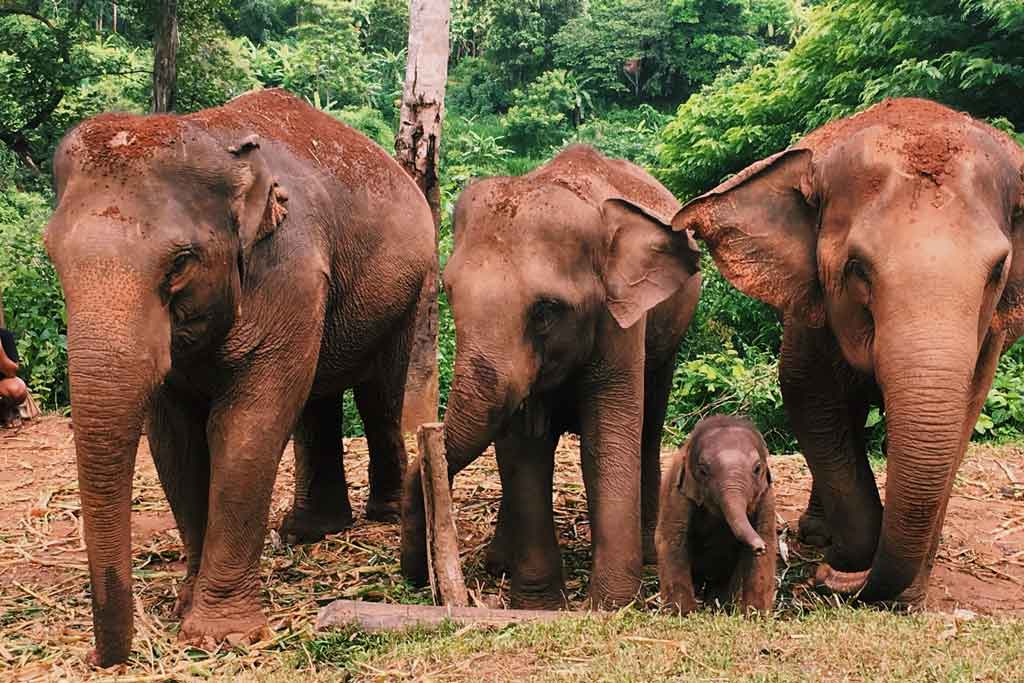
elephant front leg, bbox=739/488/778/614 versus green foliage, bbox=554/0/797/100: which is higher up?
green foliage, bbox=554/0/797/100

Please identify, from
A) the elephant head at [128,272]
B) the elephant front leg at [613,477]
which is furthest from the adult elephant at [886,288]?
the elephant head at [128,272]

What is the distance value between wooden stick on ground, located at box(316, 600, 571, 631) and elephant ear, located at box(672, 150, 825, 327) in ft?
5.34

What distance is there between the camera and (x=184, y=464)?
499cm

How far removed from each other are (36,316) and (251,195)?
291 inches

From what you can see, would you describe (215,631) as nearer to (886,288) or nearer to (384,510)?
(384,510)

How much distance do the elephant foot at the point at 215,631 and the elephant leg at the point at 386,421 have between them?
1.83 meters

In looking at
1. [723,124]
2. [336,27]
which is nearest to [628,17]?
[336,27]

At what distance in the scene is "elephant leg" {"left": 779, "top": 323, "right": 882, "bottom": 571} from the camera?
17.6ft

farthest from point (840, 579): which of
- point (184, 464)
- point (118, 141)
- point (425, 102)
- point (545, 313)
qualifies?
point (425, 102)

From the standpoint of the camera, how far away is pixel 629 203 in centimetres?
525

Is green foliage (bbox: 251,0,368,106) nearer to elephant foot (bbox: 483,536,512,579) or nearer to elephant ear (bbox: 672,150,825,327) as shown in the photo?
elephant foot (bbox: 483,536,512,579)

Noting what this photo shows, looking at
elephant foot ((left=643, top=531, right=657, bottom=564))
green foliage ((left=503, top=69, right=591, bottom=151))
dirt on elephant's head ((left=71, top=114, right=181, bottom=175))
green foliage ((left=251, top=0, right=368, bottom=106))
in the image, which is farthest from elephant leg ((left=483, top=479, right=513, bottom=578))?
green foliage ((left=251, top=0, right=368, bottom=106))

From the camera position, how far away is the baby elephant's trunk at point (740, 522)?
165 inches

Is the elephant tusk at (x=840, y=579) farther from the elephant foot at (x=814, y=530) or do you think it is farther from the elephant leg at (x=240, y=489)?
the elephant leg at (x=240, y=489)
